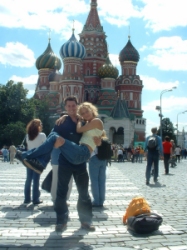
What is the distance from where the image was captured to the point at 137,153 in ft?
A: 113

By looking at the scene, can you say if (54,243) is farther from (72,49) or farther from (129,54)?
(129,54)

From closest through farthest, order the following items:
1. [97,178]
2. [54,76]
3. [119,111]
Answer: [97,178] < [119,111] < [54,76]

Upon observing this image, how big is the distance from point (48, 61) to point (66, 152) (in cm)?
7283

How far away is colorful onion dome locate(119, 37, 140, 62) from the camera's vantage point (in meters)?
72.5

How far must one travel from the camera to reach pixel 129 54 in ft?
238

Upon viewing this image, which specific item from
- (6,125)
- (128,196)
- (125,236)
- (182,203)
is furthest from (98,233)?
(6,125)

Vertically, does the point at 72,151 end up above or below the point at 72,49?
below

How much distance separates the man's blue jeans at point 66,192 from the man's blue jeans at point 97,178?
1.75 meters

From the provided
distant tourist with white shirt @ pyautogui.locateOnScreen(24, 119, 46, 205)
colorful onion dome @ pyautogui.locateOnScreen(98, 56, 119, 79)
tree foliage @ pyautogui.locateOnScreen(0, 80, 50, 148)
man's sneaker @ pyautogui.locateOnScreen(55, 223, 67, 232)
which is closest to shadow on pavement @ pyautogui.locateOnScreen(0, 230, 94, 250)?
man's sneaker @ pyautogui.locateOnScreen(55, 223, 67, 232)

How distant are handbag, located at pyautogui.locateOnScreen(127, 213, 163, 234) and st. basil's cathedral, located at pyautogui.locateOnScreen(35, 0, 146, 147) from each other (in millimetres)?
55041

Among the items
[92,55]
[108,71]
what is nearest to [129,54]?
[92,55]

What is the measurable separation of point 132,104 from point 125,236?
217 ft

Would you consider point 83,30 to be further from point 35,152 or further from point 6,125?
point 35,152

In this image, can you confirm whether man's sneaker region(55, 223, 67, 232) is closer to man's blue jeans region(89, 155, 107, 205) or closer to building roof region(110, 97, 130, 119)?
man's blue jeans region(89, 155, 107, 205)
